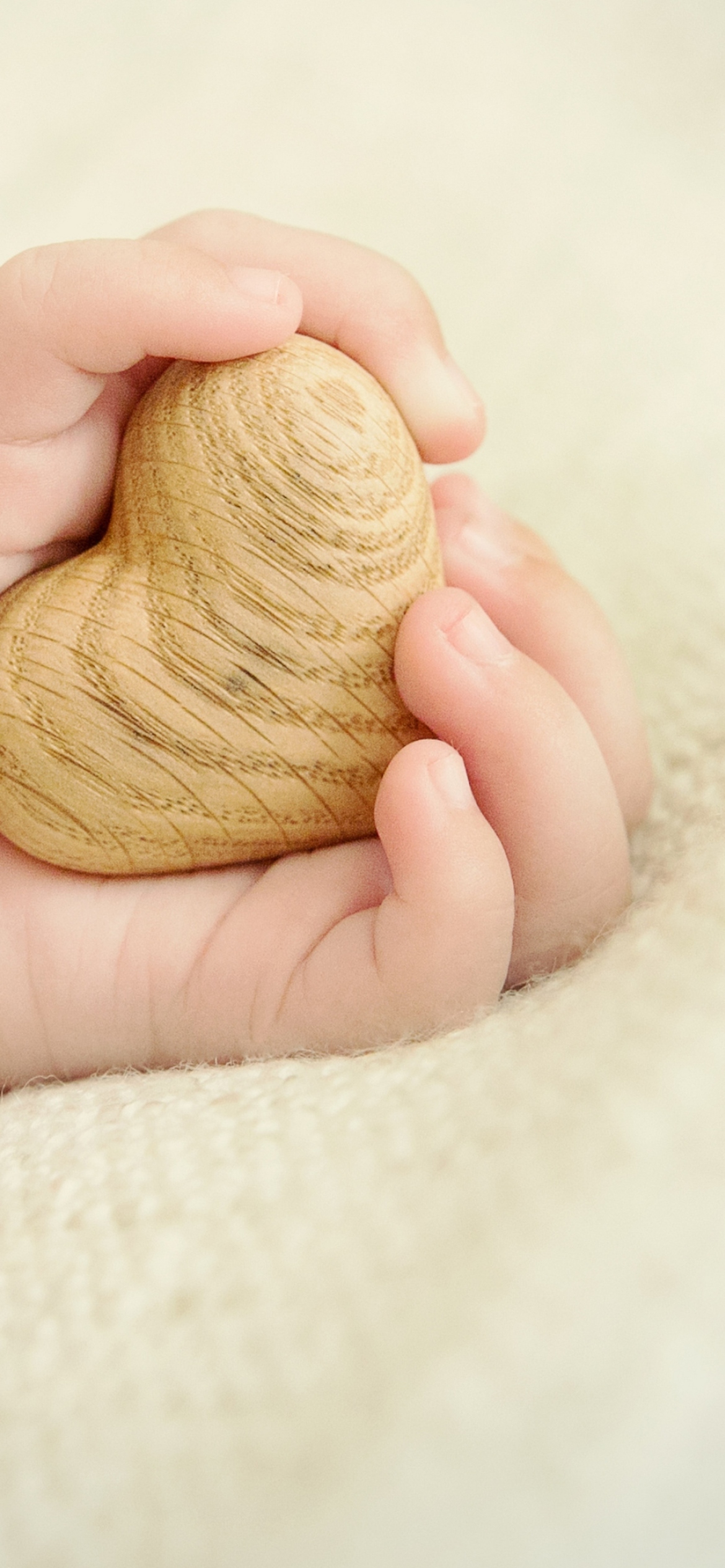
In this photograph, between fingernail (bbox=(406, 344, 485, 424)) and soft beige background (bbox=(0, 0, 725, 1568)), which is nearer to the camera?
soft beige background (bbox=(0, 0, 725, 1568))

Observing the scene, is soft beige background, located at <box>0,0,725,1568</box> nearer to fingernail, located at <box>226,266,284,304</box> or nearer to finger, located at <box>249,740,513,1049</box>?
finger, located at <box>249,740,513,1049</box>

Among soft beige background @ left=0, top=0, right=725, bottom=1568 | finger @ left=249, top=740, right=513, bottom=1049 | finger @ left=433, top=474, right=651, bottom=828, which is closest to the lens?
soft beige background @ left=0, top=0, right=725, bottom=1568

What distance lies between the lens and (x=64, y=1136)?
1.75ft

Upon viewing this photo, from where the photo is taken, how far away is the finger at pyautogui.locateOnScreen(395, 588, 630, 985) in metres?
0.56

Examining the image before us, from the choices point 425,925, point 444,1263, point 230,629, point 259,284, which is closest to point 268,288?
point 259,284

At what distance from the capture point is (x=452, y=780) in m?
0.55

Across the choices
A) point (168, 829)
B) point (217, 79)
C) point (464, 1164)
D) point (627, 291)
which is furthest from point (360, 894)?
point (217, 79)

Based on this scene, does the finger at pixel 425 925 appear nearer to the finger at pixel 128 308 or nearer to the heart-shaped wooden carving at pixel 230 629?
the heart-shaped wooden carving at pixel 230 629

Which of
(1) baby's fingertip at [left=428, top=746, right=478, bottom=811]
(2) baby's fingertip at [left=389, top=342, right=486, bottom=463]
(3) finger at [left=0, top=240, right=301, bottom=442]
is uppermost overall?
(3) finger at [left=0, top=240, right=301, bottom=442]

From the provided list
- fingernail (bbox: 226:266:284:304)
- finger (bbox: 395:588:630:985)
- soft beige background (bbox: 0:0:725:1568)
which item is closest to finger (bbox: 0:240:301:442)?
fingernail (bbox: 226:266:284:304)

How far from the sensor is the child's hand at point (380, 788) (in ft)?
1.82

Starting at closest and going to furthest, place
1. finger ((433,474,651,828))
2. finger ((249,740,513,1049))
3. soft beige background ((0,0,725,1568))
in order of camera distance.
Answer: soft beige background ((0,0,725,1568)) → finger ((249,740,513,1049)) → finger ((433,474,651,828))

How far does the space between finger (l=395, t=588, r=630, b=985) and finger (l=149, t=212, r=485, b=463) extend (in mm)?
100

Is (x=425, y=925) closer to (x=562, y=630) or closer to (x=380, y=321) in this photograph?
(x=562, y=630)
